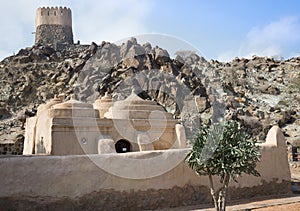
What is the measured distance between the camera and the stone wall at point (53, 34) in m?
53.6

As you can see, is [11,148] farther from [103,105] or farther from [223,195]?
[223,195]

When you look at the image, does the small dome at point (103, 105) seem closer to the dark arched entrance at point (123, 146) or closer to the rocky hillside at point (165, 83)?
the dark arched entrance at point (123, 146)

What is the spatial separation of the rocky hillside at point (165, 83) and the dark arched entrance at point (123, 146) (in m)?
13.0

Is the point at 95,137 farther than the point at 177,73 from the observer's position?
No

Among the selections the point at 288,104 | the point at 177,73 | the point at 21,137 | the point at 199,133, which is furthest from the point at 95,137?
the point at 288,104

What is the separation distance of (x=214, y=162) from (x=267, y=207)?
3.39 m

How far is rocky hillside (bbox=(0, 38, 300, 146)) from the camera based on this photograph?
103ft

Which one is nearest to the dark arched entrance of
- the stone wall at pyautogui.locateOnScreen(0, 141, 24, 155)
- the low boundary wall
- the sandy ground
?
the low boundary wall

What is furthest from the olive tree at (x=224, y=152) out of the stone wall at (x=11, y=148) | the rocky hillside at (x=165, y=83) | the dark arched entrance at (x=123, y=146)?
the rocky hillside at (x=165, y=83)

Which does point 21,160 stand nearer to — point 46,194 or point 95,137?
point 46,194

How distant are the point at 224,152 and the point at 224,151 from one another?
0.9 inches

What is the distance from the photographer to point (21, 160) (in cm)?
864

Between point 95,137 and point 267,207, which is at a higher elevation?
point 95,137

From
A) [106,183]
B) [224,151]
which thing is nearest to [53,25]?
[106,183]
